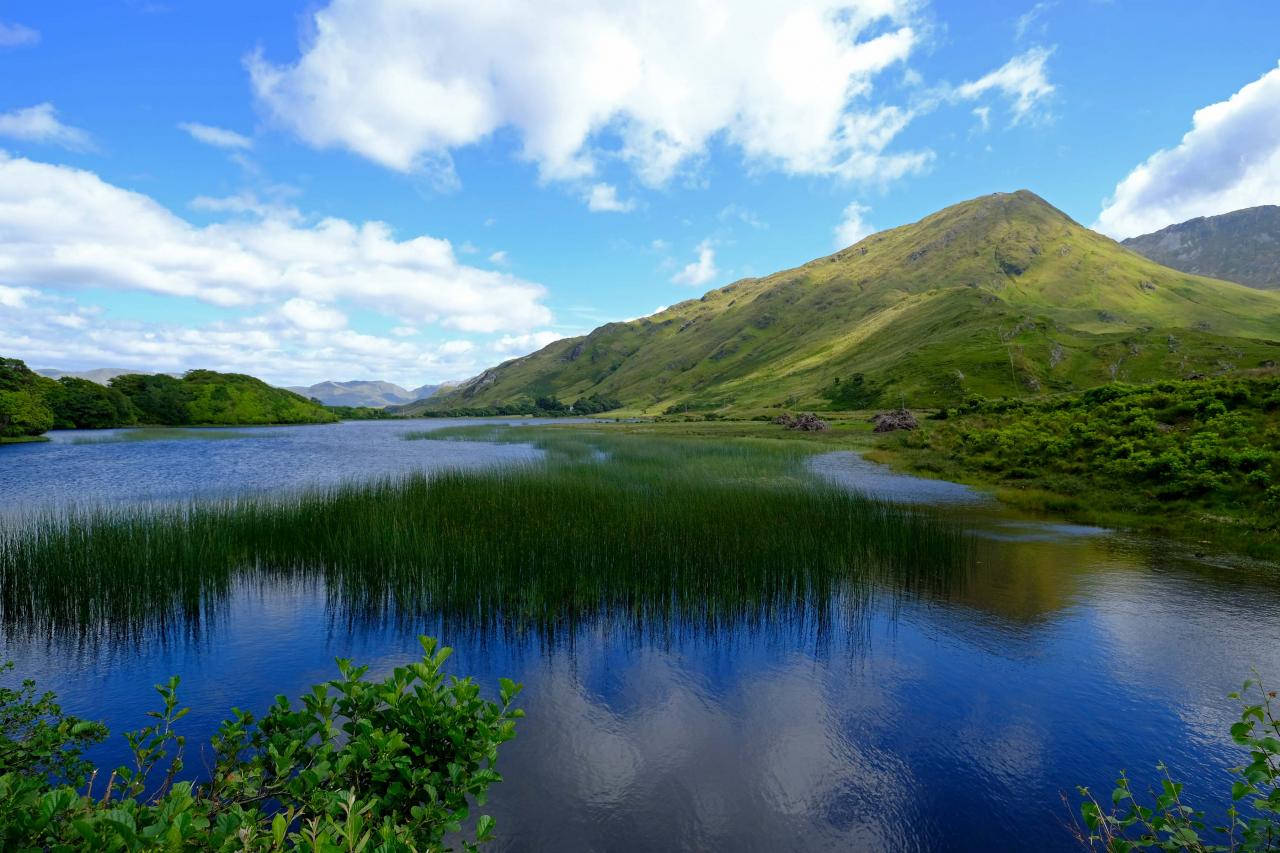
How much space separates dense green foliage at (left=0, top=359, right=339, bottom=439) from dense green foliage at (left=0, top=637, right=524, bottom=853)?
252ft

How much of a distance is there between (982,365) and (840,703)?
3674 inches

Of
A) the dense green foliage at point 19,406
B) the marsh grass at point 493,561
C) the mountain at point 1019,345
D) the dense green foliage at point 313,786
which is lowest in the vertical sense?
the marsh grass at point 493,561

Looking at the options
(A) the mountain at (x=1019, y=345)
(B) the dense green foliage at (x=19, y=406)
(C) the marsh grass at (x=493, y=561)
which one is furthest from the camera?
(A) the mountain at (x=1019, y=345)

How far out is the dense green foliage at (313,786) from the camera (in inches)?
115

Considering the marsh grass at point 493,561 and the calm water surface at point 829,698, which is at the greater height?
the marsh grass at point 493,561

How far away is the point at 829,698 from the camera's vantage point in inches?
364

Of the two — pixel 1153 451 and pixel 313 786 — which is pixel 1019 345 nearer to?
pixel 1153 451

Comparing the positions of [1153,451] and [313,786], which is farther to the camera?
[1153,451]

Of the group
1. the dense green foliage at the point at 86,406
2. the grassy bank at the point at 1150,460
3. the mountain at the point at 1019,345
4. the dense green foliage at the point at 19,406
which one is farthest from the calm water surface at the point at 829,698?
the dense green foliage at the point at 86,406

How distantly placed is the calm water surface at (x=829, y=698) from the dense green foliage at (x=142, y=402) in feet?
233

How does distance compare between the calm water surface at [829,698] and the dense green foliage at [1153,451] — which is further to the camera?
the dense green foliage at [1153,451]

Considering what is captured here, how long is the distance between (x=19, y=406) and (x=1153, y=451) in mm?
90518

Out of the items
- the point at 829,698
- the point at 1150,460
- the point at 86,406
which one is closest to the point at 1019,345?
the point at 1150,460

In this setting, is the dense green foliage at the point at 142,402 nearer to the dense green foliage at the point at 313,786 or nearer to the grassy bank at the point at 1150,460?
the dense green foliage at the point at 313,786
